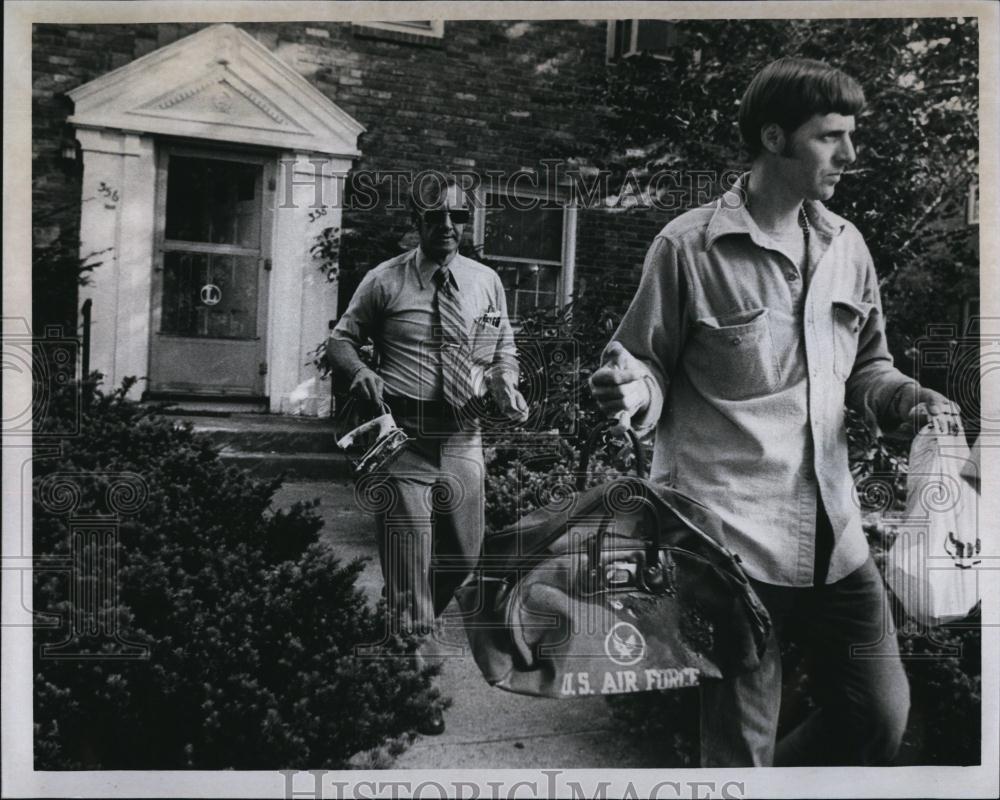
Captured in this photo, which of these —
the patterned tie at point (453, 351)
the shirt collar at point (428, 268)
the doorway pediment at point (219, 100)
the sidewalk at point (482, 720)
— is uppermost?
the doorway pediment at point (219, 100)

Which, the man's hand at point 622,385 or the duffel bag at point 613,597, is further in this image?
the duffel bag at point 613,597

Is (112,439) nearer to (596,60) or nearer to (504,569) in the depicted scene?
(504,569)

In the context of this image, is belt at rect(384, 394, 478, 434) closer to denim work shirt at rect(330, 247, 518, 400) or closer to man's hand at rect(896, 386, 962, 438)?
denim work shirt at rect(330, 247, 518, 400)

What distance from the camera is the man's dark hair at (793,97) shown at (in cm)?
376

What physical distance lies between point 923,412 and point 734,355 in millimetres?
763

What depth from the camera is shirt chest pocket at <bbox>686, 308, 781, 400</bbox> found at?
364 cm

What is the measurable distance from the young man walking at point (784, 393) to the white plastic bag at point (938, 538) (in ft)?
0.44

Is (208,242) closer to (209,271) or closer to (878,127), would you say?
(209,271)

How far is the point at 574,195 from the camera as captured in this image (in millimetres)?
3887

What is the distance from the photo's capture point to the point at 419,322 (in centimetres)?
374

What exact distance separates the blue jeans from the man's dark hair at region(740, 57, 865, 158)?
1.65m

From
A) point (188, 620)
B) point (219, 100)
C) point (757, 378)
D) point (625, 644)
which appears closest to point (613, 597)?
point (625, 644)

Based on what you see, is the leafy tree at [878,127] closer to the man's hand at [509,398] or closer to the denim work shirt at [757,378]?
the denim work shirt at [757,378]

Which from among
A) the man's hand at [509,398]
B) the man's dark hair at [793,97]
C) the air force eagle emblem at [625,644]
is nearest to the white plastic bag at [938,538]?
the air force eagle emblem at [625,644]
